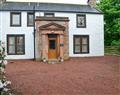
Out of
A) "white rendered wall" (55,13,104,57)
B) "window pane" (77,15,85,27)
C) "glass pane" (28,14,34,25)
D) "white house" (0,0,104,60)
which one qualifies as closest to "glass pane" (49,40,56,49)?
"white house" (0,0,104,60)

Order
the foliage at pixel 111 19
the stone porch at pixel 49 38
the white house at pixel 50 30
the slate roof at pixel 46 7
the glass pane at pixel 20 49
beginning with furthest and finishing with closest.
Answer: the foliage at pixel 111 19
the slate roof at pixel 46 7
the glass pane at pixel 20 49
the white house at pixel 50 30
the stone porch at pixel 49 38

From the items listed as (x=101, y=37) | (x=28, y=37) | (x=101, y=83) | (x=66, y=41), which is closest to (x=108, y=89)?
(x=101, y=83)

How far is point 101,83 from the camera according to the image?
1817 cm

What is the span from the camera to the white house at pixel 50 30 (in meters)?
37.2

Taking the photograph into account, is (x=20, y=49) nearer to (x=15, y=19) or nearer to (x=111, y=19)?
(x=15, y=19)

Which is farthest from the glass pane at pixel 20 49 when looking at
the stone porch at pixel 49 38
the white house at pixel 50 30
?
the stone porch at pixel 49 38

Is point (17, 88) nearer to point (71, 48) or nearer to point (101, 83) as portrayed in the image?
point (101, 83)

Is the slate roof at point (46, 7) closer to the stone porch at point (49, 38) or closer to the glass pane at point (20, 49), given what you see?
the stone porch at point (49, 38)

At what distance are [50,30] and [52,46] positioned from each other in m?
1.76

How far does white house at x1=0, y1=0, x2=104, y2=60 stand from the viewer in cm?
3719

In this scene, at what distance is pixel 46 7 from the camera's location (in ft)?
137

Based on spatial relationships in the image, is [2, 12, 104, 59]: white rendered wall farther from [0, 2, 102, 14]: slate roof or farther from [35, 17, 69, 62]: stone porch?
[35, 17, 69, 62]: stone porch

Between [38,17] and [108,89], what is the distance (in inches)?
884

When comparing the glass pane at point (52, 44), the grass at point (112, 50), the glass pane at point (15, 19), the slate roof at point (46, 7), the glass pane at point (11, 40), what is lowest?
the grass at point (112, 50)
